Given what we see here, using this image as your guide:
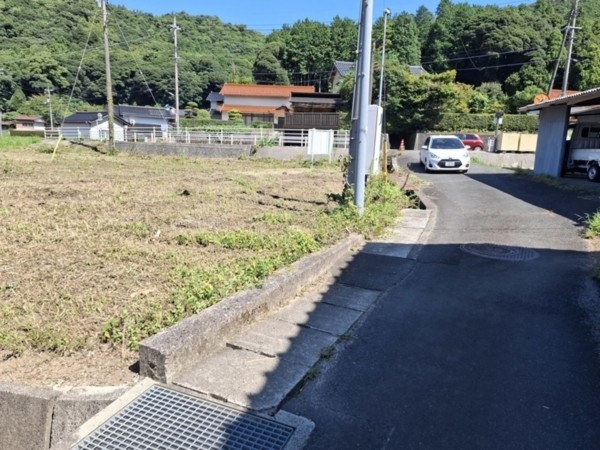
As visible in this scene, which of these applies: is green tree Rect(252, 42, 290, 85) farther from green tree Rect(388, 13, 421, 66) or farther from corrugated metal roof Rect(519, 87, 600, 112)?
corrugated metal roof Rect(519, 87, 600, 112)

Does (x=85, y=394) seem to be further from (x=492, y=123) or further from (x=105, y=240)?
(x=492, y=123)

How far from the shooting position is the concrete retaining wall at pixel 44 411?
2412 mm

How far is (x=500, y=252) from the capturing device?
5.65m

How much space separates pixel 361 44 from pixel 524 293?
4.23 m

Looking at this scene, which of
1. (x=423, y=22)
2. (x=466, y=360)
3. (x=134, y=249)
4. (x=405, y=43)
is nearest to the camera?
(x=466, y=360)

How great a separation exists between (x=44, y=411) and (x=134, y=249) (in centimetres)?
264

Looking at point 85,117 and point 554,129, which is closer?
point 554,129

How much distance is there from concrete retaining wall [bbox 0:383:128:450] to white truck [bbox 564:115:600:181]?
45.3ft

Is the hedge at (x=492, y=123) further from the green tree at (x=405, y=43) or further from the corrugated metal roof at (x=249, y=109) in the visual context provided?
the green tree at (x=405, y=43)

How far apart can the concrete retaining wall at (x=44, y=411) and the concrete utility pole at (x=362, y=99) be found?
15.6ft

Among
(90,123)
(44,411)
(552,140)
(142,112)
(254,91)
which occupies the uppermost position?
(254,91)

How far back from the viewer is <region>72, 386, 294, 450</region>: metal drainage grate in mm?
2133

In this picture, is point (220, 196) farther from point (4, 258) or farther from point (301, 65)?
point (301, 65)

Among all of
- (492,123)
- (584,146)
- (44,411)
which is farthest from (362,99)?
(492,123)
